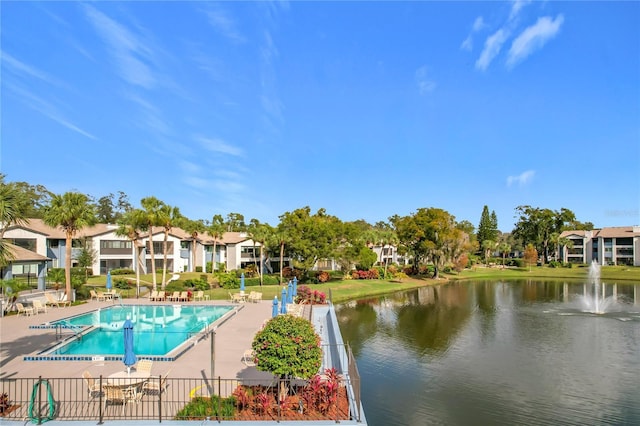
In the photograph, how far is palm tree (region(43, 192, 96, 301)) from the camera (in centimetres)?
3169

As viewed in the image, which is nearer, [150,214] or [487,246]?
[150,214]

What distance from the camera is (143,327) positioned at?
25594 mm

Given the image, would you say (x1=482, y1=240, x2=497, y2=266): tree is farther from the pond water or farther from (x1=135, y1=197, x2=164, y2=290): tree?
(x1=135, y1=197, x2=164, y2=290): tree

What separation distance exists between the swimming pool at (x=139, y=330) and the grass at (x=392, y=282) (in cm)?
673

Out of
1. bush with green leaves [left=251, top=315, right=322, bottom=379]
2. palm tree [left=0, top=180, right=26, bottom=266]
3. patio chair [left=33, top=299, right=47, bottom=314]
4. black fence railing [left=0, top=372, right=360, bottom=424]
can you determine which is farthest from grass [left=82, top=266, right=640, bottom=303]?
palm tree [left=0, top=180, right=26, bottom=266]

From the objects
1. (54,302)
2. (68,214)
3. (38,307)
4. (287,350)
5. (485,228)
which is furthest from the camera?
(485,228)

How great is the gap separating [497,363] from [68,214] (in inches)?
1207

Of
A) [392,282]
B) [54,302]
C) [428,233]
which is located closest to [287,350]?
[54,302]

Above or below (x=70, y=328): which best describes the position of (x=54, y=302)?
above

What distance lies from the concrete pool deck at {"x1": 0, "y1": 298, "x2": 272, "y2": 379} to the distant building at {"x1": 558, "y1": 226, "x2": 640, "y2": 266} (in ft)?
301

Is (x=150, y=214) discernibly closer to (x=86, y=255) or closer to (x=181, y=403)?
(x=86, y=255)

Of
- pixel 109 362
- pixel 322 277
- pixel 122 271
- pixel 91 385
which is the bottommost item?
pixel 322 277

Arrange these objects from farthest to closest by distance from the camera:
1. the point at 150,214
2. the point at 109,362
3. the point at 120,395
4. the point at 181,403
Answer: the point at 150,214, the point at 109,362, the point at 181,403, the point at 120,395

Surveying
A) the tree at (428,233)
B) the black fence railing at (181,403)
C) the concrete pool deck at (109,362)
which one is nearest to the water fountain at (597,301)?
the tree at (428,233)
